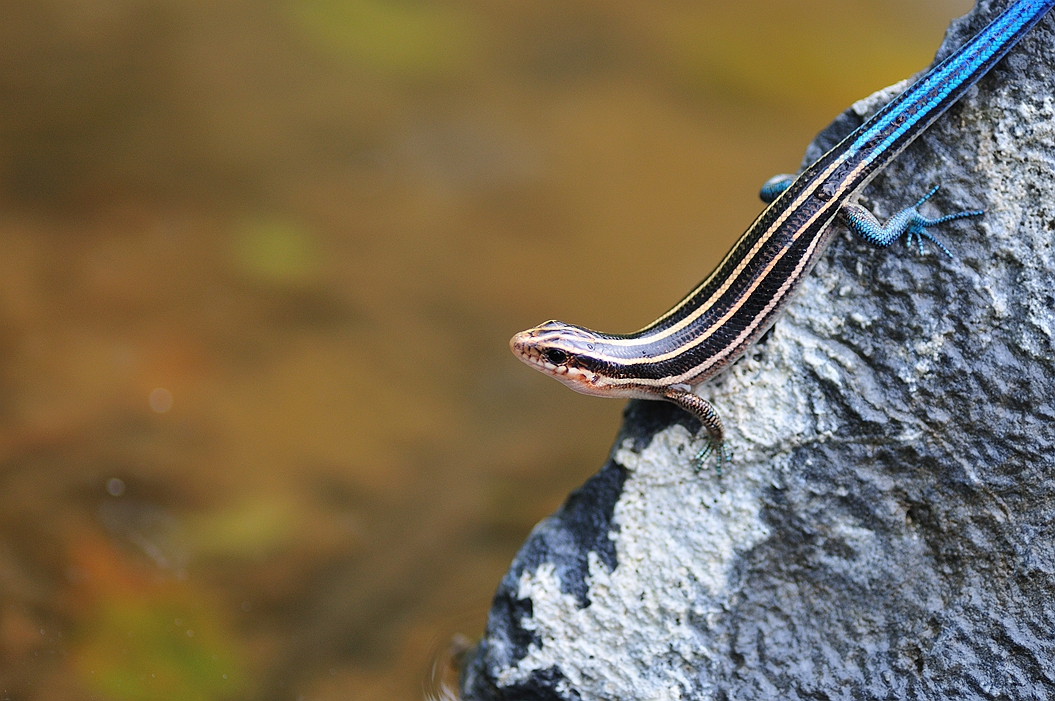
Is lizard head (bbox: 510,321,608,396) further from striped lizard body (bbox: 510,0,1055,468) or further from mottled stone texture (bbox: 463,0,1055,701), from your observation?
mottled stone texture (bbox: 463,0,1055,701)

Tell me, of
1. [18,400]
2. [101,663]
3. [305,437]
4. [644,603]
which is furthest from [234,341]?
[644,603]

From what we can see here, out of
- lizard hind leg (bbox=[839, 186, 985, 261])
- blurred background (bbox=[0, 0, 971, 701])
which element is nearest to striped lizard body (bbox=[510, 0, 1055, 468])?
lizard hind leg (bbox=[839, 186, 985, 261])

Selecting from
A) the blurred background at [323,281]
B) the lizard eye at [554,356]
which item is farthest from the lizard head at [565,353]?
the blurred background at [323,281]

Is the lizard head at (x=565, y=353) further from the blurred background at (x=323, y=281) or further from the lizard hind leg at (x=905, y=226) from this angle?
the blurred background at (x=323, y=281)

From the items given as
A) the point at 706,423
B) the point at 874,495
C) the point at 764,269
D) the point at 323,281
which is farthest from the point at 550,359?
the point at 323,281

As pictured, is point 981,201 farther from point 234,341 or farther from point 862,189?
point 234,341

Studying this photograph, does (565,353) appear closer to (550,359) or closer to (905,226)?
(550,359)
